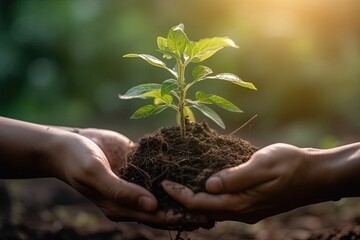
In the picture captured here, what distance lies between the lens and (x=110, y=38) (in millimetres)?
5531

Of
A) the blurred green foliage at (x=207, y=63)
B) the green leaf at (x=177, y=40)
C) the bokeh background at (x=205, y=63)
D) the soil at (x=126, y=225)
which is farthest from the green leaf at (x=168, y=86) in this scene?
the blurred green foliage at (x=207, y=63)

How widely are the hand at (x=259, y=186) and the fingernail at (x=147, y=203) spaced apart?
60mm

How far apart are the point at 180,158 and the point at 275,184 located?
332 millimetres

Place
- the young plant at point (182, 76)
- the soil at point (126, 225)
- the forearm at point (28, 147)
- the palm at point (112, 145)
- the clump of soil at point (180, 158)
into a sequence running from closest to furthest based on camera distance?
1. the clump of soil at point (180, 158)
2. the young plant at point (182, 76)
3. the forearm at point (28, 147)
4. the palm at point (112, 145)
5. the soil at point (126, 225)

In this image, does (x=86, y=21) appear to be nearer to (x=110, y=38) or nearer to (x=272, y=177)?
(x=110, y=38)

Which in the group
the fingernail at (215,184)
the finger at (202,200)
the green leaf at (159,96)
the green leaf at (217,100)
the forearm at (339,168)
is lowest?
the finger at (202,200)

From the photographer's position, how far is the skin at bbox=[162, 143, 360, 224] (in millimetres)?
1790

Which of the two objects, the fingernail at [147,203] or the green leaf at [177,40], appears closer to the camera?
the fingernail at [147,203]

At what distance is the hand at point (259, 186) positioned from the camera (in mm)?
1784

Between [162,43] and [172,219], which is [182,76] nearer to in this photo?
[162,43]

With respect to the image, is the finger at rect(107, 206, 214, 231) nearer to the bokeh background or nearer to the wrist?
the wrist

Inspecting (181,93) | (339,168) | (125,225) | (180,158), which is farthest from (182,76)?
(125,225)

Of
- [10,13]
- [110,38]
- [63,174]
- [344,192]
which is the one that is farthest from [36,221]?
[10,13]

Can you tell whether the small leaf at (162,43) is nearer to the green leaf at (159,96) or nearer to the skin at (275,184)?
the green leaf at (159,96)
